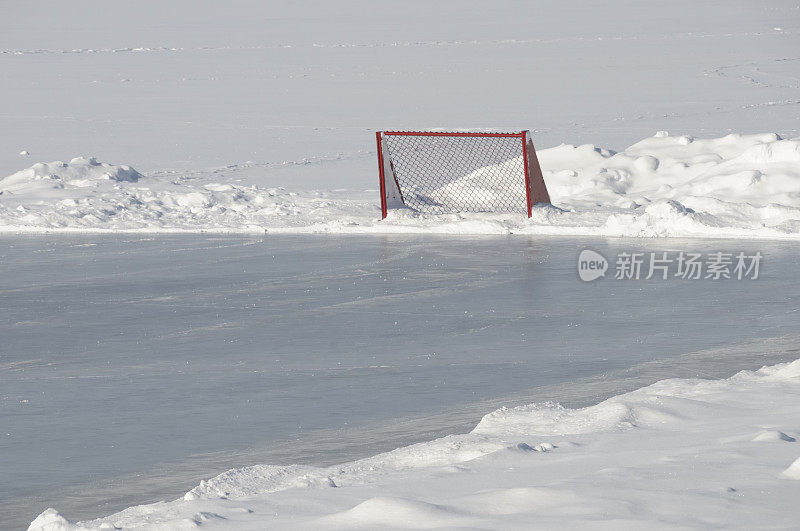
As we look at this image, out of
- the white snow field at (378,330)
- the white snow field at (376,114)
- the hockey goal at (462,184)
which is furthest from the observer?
the white snow field at (376,114)

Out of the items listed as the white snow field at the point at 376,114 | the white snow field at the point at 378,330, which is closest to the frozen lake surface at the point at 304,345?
the white snow field at the point at 378,330

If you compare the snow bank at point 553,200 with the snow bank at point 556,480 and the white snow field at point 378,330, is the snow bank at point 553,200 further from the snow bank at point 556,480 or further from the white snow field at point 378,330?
the snow bank at point 556,480

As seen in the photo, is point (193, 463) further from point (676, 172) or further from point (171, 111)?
point (171, 111)

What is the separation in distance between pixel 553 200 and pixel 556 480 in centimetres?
A: 1035

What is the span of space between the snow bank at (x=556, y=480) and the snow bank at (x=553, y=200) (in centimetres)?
662

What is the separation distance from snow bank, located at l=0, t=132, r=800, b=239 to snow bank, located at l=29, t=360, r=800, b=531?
6620 millimetres

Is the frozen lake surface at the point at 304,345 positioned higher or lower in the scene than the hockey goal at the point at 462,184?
lower

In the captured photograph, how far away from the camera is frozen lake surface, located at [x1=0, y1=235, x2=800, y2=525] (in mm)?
4797

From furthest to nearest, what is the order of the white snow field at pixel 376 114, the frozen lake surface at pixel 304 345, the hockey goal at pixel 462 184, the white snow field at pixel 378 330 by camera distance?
the white snow field at pixel 376 114 → the hockey goal at pixel 462 184 → the frozen lake surface at pixel 304 345 → the white snow field at pixel 378 330

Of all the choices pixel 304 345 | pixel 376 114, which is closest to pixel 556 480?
pixel 304 345

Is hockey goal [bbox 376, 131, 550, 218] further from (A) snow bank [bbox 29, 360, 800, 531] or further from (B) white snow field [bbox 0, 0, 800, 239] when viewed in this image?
(A) snow bank [bbox 29, 360, 800, 531]

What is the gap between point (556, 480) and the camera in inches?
144

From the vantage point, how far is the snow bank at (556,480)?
3189mm

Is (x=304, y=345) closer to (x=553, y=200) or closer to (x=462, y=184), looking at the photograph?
(x=462, y=184)
